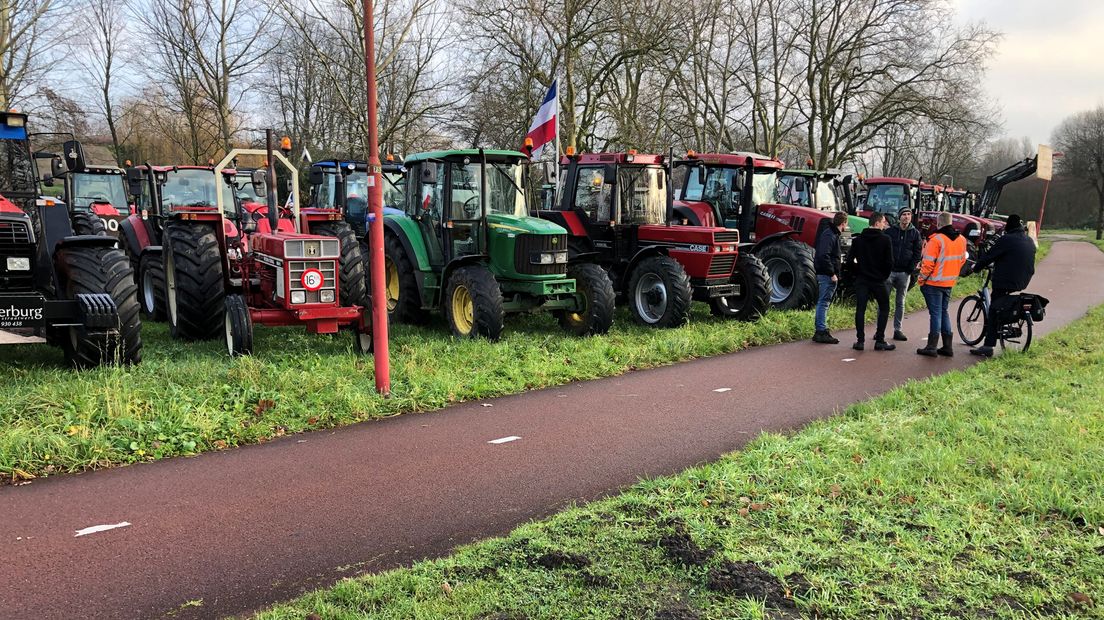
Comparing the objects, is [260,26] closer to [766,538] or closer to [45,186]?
[45,186]

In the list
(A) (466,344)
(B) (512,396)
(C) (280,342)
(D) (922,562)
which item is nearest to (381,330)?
(B) (512,396)

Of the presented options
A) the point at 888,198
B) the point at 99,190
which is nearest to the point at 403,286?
the point at 99,190

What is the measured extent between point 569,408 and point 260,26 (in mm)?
26088

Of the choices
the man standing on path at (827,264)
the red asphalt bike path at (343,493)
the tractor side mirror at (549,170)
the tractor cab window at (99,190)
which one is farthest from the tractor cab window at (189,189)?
the man standing on path at (827,264)

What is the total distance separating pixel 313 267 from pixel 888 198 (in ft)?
55.9

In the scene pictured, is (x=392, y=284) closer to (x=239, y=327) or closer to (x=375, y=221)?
(x=239, y=327)

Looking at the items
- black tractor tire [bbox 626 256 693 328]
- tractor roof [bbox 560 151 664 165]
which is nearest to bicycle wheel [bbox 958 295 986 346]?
black tractor tire [bbox 626 256 693 328]

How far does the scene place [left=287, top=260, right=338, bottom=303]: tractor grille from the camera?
8.52 metres

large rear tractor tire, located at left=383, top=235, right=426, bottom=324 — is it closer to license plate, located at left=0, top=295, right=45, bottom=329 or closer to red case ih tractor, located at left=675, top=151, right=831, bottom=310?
license plate, located at left=0, top=295, right=45, bottom=329

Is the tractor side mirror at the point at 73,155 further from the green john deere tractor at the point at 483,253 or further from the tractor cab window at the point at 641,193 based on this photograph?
the tractor cab window at the point at 641,193

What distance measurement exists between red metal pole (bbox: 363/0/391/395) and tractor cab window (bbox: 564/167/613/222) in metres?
5.62

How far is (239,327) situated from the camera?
8312 millimetres

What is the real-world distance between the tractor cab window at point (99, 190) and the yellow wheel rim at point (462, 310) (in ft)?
31.5

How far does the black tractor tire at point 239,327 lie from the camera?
8.29 meters
